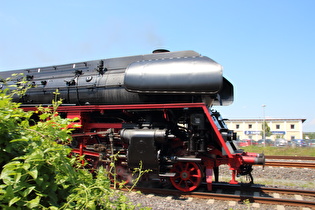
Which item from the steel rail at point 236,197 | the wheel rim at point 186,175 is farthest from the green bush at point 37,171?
the wheel rim at point 186,175

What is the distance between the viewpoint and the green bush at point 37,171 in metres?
1.69

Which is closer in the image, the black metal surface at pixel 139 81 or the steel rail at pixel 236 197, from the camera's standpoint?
the steel rail at pixel 236 197

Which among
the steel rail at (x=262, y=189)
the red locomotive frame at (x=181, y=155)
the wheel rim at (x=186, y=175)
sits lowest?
the steel rail at (x=262, y=189)

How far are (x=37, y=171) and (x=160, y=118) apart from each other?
220 inches

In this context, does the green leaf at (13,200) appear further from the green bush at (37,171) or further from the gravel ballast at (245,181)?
the gravel ballast at (245,181)

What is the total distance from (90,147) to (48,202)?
603 cm

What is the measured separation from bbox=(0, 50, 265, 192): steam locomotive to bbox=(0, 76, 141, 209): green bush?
14.5 feet

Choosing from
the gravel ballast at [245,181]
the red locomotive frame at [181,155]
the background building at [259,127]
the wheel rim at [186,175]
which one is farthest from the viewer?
the background building at [259,127]

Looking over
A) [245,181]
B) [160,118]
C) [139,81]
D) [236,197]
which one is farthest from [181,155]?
[245,181]

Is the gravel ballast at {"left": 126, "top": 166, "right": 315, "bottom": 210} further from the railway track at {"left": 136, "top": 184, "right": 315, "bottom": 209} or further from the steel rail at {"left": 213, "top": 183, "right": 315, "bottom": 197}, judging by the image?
the steel rail at {"left": 213, "top": 183, "right": 315, "bottom": 197}

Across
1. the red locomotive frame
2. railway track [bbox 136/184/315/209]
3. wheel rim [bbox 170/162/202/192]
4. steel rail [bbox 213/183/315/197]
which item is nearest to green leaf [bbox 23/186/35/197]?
the red locomotive frame

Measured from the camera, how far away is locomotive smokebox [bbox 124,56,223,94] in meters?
6.14

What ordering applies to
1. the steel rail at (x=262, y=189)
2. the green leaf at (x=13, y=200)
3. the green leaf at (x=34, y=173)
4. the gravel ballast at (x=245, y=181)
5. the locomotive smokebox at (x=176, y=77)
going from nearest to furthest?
the green leaf at (x=13, y=200) → the green leaf at (x=34, y=173) → the gravel ballast at (x=245, y=181) → the locomotive smokebox at (x=176, y=77) → the steel rail at (x=262, y=189)

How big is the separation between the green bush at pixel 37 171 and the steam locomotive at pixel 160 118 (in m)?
4.40
